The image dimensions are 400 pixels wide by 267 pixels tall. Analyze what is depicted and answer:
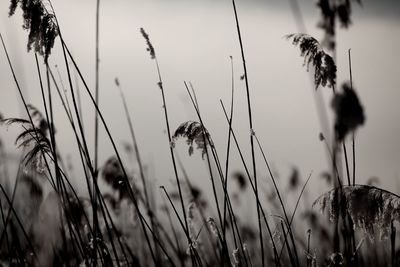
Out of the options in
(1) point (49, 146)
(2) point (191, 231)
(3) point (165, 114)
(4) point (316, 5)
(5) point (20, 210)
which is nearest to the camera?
(4) point (316, 5)

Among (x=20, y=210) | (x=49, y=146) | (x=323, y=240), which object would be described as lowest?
(x=323, y=240)

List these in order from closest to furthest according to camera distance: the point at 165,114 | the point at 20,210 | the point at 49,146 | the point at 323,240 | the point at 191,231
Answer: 1. the point at 49,146
2. the point at 165,114
3. the point at 191,231
4. the point at 20,210
5. the point at 323,240

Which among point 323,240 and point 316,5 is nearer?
point 316,5

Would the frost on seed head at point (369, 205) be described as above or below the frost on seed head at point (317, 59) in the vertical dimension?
below

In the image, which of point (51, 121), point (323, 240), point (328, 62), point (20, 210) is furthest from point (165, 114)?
point (323, 240)

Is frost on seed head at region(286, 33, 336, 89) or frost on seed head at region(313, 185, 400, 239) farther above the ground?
frost on seed head at region(286, 33, 336, 89)

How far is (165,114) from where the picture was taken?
8.54 ft

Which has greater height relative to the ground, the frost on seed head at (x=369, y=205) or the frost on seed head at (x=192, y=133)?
the frost on seed head at (x=192, y=133)

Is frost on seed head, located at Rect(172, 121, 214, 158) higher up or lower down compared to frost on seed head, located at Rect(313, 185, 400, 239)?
higher up

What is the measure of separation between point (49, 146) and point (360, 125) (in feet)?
4.89

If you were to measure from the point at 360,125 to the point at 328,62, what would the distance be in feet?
2.29

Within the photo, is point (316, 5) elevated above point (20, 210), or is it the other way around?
point (316, 5)

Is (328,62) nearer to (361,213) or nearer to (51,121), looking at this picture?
(361,213)

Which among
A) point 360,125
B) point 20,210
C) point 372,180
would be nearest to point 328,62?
point 360,125
